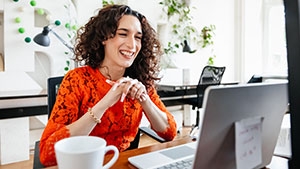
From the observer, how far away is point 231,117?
20.5 inches

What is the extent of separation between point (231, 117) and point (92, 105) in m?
0.76

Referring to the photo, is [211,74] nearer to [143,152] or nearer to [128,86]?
[128,86]

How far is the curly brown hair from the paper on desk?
82cm

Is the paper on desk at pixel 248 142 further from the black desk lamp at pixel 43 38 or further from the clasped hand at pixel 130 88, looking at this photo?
the black desk lamp at pixel 43 38

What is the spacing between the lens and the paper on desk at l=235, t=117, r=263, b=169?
1.77ft

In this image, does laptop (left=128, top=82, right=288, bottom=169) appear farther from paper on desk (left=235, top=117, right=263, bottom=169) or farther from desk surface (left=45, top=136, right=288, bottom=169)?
desk surface (left=45, top=136, right=288, bottom=169)

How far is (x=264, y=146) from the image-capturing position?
25.0 inches

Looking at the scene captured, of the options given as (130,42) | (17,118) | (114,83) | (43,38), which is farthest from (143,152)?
(43,38)

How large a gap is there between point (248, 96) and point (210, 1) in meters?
4.32

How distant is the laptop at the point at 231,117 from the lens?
0.48 m

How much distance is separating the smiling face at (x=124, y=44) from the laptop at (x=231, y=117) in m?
0.74

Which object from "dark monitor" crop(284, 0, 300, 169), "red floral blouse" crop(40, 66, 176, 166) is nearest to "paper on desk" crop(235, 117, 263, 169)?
"dark monitor" crop(284, 0, 300, 169)

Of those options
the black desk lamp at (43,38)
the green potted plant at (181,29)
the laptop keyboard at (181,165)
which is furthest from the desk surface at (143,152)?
the green potted plant at (181,29)

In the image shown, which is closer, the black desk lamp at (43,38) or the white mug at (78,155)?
the white mug at (78,155)
